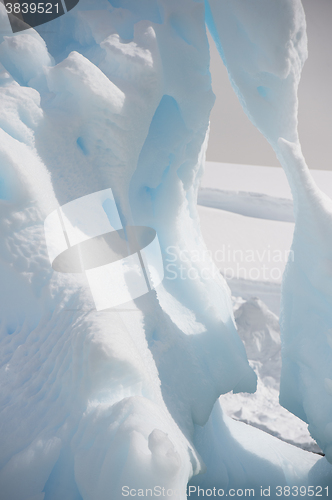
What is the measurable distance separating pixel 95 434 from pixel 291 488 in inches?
32.6

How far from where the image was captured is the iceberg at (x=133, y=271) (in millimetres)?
588

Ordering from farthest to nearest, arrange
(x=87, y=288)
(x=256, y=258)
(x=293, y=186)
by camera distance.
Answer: (x=256, y=258)
(x=293, y=186)
(x=87, y=288)

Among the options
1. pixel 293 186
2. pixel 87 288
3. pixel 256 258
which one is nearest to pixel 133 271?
pixel 87 288

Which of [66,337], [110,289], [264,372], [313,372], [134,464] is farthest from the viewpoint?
[264,372]

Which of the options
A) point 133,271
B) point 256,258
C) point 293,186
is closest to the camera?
point 133,271

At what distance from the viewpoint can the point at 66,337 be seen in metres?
0.67

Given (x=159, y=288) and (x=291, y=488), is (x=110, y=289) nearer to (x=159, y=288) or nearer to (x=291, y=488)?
(x=159, y=288)

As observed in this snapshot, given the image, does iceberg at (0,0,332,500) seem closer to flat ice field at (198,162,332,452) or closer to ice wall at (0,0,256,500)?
ice wall at (0,0,256,500)

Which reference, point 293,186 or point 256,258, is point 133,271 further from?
point 256,258

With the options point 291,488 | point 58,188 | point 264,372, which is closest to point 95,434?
point 58,188

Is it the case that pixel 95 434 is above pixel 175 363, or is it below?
above

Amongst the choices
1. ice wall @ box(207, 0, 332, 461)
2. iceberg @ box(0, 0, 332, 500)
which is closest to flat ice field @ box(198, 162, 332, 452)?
iceberg @ box(0, 0, 332, 500)

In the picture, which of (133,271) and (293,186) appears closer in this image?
(133,271)

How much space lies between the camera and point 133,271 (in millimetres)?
921
